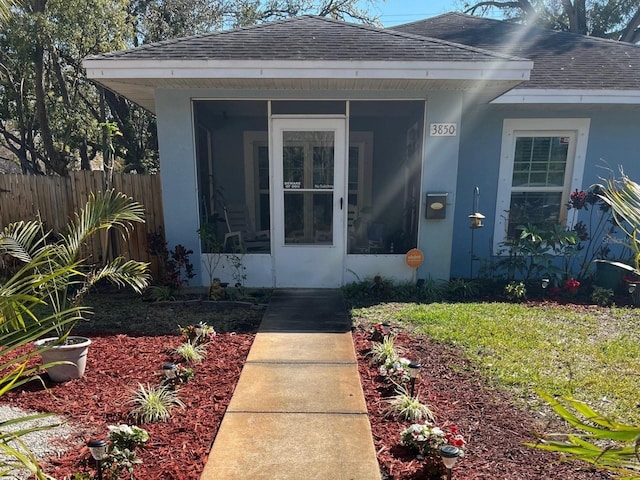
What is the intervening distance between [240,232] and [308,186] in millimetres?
1763

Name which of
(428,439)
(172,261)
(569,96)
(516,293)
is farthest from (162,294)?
(569,96)

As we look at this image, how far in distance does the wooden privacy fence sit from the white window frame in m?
5.29

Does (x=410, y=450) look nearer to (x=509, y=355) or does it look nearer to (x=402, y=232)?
(x=509, y=355)

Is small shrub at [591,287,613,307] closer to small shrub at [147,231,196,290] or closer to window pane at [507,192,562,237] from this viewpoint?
window pane at [507,192,562,237]

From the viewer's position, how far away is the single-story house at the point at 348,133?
4.78 meters

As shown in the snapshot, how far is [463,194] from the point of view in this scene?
647 cm

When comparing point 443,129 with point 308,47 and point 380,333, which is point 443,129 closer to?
point 308,47

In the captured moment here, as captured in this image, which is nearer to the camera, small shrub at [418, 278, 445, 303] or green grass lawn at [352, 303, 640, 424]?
green grass lawn at [352, 303, 640, 424]

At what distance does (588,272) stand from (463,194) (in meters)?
2.20

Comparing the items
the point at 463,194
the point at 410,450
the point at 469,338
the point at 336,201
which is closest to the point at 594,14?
the point at 463,194

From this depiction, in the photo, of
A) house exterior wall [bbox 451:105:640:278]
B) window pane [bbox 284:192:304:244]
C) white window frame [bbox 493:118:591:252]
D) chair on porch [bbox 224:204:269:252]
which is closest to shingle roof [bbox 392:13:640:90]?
house exterior wall [bbox 451:105:640:278]

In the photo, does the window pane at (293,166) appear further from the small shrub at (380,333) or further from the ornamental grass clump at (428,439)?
the ornamental grass clump at (428,439)

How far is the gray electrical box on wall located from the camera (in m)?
5.54

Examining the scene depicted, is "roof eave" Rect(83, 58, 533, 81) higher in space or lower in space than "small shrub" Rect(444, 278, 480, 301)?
higher
